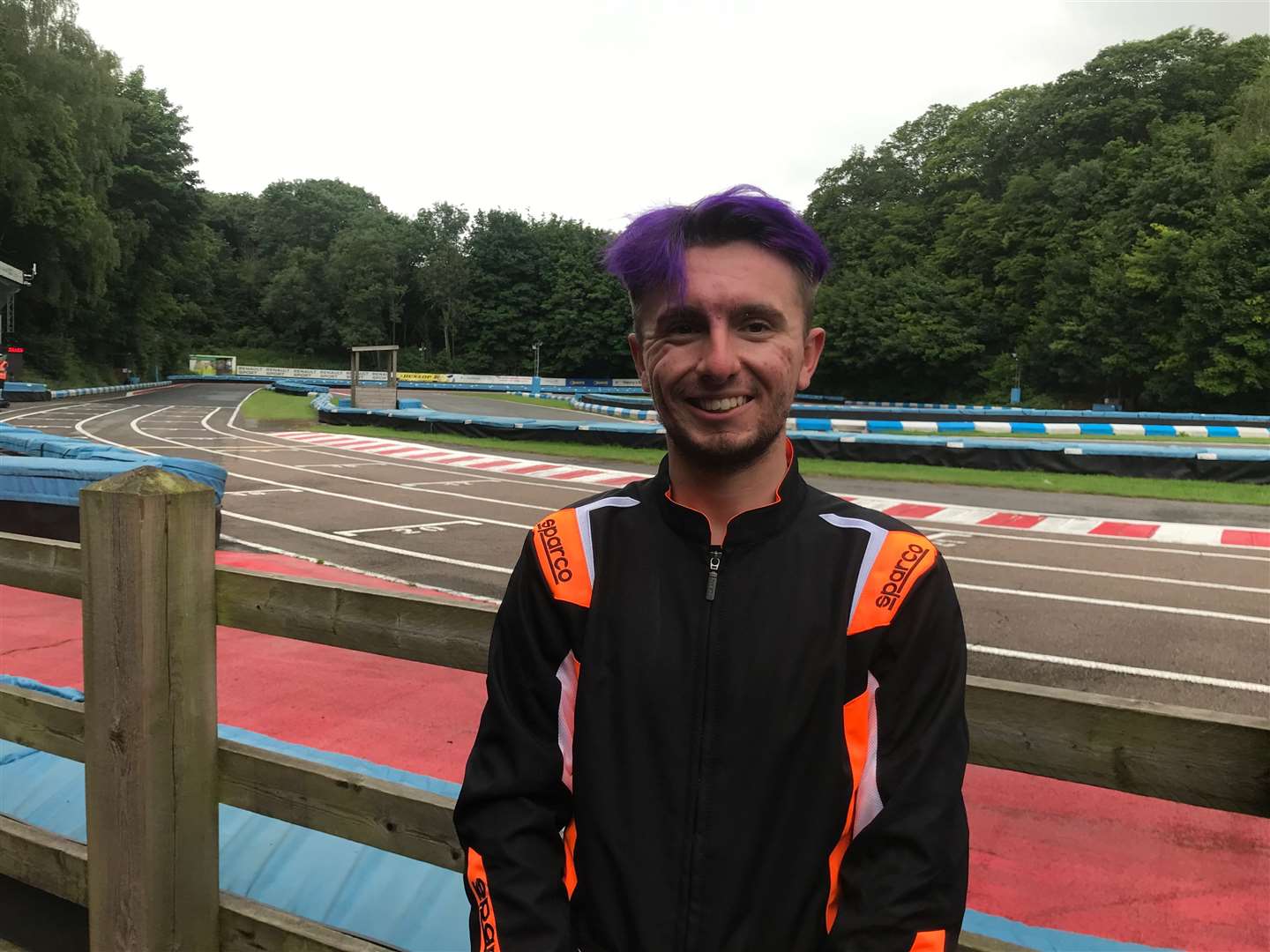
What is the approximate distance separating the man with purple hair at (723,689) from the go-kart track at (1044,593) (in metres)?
2.30

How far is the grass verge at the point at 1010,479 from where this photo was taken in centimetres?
1492

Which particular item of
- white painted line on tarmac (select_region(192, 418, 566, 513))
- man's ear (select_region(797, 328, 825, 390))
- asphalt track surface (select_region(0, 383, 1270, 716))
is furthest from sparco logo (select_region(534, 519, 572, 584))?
white painted line on tarmac (select_region(192, 418, 566, 513))

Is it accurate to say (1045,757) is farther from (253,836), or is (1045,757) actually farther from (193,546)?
(253,836)

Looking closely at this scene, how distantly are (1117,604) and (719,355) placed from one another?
26.5 feet

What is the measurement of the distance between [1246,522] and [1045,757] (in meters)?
13.4

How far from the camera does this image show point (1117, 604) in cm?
834

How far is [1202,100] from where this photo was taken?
173 feet

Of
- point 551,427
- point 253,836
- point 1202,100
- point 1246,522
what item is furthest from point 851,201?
point 253,836

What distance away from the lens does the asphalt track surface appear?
6.57 metres

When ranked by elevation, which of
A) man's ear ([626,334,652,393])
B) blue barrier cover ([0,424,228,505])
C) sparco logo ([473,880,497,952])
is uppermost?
man's ear ([626,334,652,393])

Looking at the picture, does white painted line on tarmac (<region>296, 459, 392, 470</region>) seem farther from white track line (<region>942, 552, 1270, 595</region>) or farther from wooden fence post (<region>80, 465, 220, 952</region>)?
wooden fence post (<region>80, 465, 220, 952</region>)

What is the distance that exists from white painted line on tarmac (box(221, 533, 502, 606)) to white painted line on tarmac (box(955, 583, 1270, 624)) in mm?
4343

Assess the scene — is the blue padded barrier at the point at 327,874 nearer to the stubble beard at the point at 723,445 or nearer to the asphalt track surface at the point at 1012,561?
the stubble beard at the point at 723,445

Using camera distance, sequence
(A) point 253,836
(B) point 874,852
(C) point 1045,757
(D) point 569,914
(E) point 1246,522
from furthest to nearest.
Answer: (E) point 1246,522
(A) point 253,836
(C) point 1045,757
(D) point 569,914
(B) point 874,852
